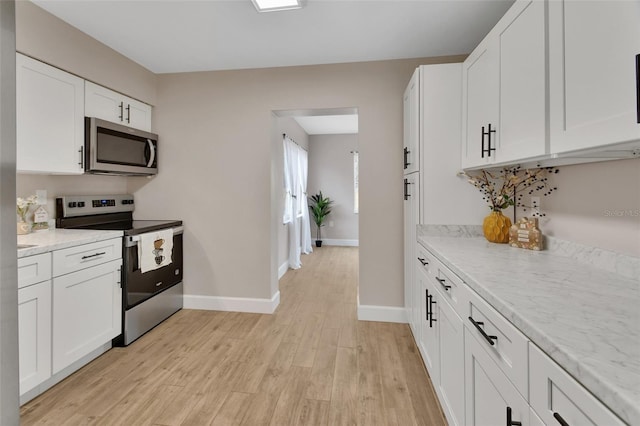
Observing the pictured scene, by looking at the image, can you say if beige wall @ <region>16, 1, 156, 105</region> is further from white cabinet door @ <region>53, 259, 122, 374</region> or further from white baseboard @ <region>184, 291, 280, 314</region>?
white baseboard @ <region>184, 291, 280, 314</region>

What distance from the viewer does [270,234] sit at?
10.7 feet

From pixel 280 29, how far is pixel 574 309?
2510 mm

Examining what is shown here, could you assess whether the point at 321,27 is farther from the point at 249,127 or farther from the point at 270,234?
the point at 270,234

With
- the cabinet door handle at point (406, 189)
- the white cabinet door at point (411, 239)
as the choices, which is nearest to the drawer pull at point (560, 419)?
the white cabinet door at point (411, 239)

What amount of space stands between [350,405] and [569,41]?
2.03 metres

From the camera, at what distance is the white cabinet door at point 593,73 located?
942 mm

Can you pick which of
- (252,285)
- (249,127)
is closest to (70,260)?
(252,285)

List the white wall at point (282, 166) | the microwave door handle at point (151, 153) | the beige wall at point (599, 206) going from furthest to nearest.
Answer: the white wall at point (282, 166) → the microwave door handle at point (151, 153) → the beige wall at point (599, 206)

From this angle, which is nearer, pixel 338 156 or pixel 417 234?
pixel 417 234

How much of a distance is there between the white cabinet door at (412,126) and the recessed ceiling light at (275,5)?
3.24ft

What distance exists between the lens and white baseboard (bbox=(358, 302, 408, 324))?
3.02 meters

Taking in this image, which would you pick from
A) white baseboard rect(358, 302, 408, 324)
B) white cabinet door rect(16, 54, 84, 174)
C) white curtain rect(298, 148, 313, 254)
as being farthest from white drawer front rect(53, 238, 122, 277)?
white curtain rect(298, 148, 313, 254)

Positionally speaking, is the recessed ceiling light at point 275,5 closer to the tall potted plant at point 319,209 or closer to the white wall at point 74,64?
the white wall at point 74,64

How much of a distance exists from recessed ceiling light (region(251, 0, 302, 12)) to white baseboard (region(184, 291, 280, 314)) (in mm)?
A: 2523
